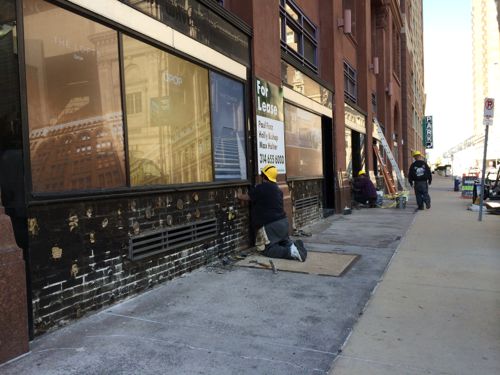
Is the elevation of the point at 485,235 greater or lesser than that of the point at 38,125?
lesser

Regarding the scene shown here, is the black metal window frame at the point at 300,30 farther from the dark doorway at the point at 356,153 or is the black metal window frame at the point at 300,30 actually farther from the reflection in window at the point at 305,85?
the dark doorway at the point at 356,153

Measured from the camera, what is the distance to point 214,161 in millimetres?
6766

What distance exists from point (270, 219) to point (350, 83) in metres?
11.5

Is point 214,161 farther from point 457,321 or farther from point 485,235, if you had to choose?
point 485,235

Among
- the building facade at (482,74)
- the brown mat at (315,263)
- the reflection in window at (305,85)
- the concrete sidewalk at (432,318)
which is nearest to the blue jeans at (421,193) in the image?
the reflection in window at (305,85)

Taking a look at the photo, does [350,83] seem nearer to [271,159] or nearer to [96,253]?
[271,159]

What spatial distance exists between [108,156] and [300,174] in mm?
6770

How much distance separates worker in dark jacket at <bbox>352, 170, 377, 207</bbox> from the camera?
48.9 ft

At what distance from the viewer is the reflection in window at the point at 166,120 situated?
5137mm

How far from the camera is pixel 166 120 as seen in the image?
5719mm

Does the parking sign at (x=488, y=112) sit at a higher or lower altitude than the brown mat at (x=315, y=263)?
higher

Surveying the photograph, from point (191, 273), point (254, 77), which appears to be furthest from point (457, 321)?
point (254, 77)

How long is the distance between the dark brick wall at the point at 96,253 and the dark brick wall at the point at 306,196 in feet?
13.9

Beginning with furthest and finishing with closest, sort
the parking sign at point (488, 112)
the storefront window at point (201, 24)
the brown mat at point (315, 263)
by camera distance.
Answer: the parking sign at point (488, 112) < the brown mat at point (315, 263) < the storefront window at point (201, 24)
